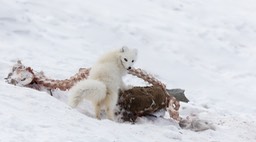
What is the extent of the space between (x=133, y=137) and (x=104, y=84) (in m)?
1.30

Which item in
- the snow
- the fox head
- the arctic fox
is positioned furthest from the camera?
the fox head

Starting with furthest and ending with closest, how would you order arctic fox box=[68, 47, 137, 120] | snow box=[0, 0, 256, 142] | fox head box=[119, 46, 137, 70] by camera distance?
fox head box=[119, 46, 137, 70]
arctic fox box=[68, 47, 137, 120]
snow box=[0, 0, 256, 142]

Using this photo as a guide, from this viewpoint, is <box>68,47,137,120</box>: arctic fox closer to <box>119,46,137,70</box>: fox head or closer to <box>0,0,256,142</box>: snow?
<box>119,46,137,70</box>: fox head

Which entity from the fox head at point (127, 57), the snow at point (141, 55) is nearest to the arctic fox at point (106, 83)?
the fox head at point (127, 57)

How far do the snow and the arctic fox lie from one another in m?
0.40

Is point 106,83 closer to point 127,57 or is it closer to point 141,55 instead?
point 127,57

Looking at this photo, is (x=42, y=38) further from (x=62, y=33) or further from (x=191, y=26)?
(x=191, y=26)

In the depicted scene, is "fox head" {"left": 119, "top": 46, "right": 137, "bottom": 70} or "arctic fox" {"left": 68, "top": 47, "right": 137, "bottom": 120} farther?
"fox head" {"left": 119, "top": 46, "right": 137, "bottom": 70}

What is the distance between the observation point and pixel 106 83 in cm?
693

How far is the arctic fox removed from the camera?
655cm

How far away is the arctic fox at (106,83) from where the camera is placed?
6.55m

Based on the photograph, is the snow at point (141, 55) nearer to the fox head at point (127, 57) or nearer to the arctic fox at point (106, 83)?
the arctic fox at point (106, 83)

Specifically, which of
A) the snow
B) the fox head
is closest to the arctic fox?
the fox head

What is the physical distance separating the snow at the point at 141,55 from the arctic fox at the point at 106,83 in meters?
0.40
